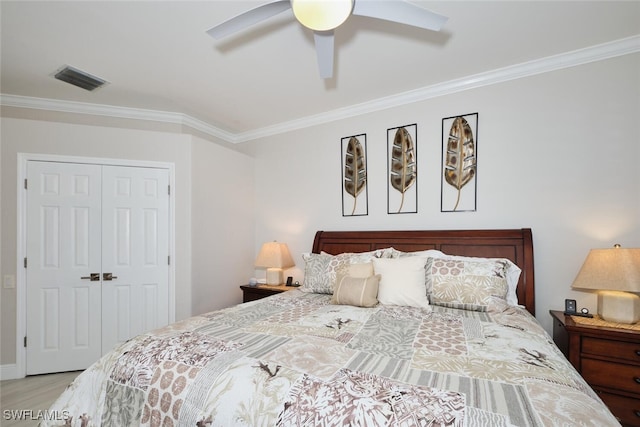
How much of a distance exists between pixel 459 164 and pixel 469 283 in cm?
119

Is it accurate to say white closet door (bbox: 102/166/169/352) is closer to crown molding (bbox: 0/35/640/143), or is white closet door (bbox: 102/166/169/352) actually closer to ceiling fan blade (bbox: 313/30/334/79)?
crown molding (bbox: 0/35/640/143)

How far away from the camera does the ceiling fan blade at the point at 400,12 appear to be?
58.1 inches

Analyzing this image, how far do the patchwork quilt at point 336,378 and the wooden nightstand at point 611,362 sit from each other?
47 centimetres

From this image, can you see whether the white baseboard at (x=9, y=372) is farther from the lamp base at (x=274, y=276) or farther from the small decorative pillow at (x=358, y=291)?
the small decorative pillow at (x=358, y=291)

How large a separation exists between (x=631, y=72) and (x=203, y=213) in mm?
4044

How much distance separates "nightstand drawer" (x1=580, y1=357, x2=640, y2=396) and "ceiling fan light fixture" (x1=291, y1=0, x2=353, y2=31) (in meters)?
2.61

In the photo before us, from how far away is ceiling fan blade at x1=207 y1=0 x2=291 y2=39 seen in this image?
59.4 inches

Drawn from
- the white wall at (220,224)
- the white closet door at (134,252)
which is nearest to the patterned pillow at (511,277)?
the white wall at (220,224)

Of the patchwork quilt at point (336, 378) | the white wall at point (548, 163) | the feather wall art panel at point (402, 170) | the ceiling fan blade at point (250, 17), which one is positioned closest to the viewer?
the patchwork quilt at point (336, 378)

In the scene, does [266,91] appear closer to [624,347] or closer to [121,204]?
[121,204]

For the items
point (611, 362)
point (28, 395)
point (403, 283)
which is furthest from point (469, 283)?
point (28, 395)

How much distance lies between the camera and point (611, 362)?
73.1 inches

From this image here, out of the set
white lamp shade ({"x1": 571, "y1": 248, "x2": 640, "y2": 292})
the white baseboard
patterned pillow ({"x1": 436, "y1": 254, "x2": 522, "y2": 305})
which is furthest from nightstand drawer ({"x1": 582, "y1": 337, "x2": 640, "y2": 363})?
the white baseboard

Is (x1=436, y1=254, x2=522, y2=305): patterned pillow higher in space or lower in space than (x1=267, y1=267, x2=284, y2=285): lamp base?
higher
